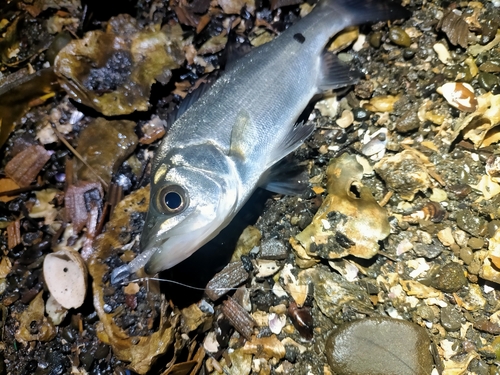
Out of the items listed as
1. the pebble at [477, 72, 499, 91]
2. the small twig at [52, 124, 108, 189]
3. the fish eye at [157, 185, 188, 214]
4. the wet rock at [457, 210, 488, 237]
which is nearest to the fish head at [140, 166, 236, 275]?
the fish eye at [157, 185, 188, 214]

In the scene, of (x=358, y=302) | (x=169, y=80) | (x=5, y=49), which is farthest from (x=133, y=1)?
(x=358, y=302)

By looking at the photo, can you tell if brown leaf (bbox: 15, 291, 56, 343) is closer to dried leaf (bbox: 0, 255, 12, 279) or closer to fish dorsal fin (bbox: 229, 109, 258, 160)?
dried leaf (bbox: 0, 255, 12, 279)

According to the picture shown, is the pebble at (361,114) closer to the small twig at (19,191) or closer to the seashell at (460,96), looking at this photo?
the seashell at (460,96)

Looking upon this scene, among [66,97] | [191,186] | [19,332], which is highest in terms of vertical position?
[66,97]

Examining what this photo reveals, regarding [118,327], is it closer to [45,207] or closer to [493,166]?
[45,207]

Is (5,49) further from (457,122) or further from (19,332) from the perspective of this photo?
(457,122)

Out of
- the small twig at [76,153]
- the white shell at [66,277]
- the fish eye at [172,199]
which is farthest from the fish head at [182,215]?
the small twig at [76,153]

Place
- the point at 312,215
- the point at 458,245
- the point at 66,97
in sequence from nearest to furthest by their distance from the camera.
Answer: the point at 458,245 < the point at 312,215 < the point at 66,97
